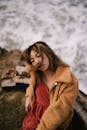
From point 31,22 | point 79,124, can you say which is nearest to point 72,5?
point 31,22

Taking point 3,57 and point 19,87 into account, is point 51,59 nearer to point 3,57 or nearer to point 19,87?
point 19,87

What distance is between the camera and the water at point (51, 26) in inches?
157

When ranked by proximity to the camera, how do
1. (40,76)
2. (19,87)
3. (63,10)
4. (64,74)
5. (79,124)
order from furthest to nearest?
(63,10) < (19,87) < (79,124) < (40,76) < (64,74)

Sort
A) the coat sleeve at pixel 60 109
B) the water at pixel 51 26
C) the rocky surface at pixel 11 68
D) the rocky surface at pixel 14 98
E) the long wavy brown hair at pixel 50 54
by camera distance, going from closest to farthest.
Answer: the coat sleeve at pixel 60 109 → the long wavy brown hair at pixel 50 54 → the rocky surface at pixel 14 98 → the rocky surface at pixel 11 68 → the water at pixel 51 26

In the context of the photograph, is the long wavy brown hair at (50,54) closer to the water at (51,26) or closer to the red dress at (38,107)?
the red dress at (38,107)

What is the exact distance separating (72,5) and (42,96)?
2.65m

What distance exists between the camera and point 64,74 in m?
2.25

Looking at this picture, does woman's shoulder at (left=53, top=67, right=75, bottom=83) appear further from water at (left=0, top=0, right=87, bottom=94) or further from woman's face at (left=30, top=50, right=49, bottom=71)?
water at (left=0, top=0, right=87, bottom=94)

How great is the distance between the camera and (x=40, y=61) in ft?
7.61

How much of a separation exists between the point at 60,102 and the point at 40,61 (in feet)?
0.99

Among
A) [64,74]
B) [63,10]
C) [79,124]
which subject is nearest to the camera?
[64,74]

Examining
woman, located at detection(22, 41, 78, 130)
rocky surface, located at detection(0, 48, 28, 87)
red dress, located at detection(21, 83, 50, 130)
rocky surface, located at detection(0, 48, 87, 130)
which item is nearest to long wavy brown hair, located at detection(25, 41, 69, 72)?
woman, located at detection(22, 41, 78, 130)

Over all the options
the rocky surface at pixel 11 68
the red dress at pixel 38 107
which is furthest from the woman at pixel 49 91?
the rocky surface at pixel 11 68

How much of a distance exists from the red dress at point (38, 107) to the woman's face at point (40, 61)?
12cm
